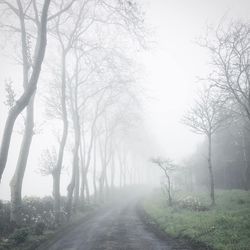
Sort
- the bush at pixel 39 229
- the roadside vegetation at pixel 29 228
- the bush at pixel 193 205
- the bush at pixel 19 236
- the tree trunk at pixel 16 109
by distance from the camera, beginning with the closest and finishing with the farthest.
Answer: the tree trunk at pixel 16 109
the roadside vegetation at pixel 29 228
the bush at pixel 19 236
the bush at pixel 39 229
the bush at pixel 193 205

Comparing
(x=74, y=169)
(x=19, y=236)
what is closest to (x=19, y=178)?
(x=19, y=236)

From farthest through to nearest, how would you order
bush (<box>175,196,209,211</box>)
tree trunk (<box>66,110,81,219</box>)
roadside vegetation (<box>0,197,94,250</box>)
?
tree trunk (<box>66,110,81,219</box>) < bush (<box>175,196,209,211</box>) < roadside vegetation (<box>0,197,94,250</box>)

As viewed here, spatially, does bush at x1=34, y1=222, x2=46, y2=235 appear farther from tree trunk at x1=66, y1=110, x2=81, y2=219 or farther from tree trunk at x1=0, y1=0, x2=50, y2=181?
tree trunk at x1=66, y1=110, x2=81, y2=219

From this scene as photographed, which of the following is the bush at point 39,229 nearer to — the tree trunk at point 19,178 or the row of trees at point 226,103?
the tree trunk at point 19,178

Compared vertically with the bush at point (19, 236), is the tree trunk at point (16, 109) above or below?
above

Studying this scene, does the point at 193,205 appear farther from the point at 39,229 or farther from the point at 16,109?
the point at 16,109

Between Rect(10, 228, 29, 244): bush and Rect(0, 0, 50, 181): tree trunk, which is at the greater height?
Rect(0, 0, 50, 181): tree trunk

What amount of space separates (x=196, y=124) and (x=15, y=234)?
17.9 metres

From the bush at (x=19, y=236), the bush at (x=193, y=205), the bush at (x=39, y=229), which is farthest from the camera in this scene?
the bush at (x=193, y=205)

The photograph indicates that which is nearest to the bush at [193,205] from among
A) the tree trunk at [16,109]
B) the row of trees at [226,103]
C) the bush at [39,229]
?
the row of trees at [226,103]

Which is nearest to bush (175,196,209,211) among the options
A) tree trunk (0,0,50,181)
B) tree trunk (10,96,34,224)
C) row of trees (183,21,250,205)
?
row of trees (183,21,250,205)

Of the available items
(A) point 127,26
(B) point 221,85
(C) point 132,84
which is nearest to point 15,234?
(A) point 127,26

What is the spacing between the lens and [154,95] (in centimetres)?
2931

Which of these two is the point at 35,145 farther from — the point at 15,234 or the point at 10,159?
the point at 15,234
